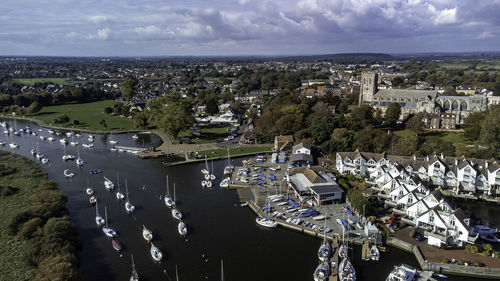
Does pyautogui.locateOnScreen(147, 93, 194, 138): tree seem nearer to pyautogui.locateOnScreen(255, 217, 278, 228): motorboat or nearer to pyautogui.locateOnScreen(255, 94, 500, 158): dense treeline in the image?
pyautogui.locateOnScreen(255, 94, 500, 158): dense treeline

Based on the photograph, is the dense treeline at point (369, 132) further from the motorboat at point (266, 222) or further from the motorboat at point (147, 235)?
the motorboat at point (147, 235)

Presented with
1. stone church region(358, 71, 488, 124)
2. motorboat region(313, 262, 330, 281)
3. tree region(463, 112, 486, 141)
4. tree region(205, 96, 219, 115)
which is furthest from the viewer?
tree region(205, 96, 219, 115)

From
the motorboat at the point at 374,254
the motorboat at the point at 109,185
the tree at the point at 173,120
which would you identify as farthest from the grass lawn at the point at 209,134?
the motorboat at the point at 374,254

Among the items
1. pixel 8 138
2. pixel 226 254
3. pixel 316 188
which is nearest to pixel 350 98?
pixel 316 188

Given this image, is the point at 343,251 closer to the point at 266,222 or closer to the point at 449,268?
the point at 449,268

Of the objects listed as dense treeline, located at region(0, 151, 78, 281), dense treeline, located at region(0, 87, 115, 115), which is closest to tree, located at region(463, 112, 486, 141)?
dense treeline, located at region(0, 151, 78, 281)

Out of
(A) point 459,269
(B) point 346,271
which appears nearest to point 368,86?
(A) point 459,269
